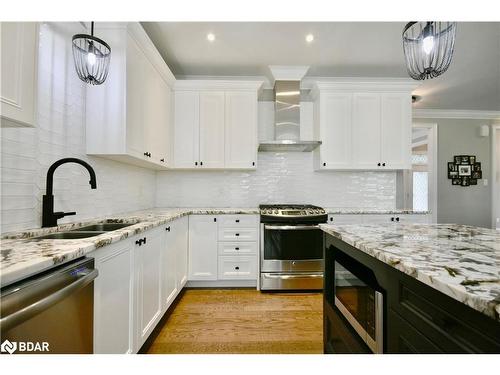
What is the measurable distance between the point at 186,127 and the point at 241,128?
0.70 m

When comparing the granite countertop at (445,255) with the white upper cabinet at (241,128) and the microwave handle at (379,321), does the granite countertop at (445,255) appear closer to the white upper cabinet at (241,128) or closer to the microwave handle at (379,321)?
the microwave handle at (379,321)

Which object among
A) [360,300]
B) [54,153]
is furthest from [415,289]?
[54,153]

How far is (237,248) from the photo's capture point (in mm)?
2799

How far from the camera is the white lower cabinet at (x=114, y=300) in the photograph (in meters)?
1.11

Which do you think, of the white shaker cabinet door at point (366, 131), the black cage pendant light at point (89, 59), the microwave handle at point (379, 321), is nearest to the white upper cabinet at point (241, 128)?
the white shaker cabinet door at point (366, 131)

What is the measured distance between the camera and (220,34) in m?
2.40

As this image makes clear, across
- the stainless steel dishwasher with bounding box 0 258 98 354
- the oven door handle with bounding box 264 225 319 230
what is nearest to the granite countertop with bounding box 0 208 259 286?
the stainless steel dishwasher with bounding box 0 258 98 354

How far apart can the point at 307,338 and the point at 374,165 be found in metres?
2.31

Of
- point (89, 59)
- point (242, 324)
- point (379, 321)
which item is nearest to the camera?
point (379, 321)

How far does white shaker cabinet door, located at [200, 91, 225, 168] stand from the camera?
10.2 feet

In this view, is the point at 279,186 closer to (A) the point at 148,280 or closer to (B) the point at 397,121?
(B) the point at 397,121

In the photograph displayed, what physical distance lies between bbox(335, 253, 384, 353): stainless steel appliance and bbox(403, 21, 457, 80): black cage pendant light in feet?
3.72

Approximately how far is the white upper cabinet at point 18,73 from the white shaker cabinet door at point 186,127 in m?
2.04

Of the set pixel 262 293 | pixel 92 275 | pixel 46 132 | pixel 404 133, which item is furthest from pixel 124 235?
pixel 404 133
